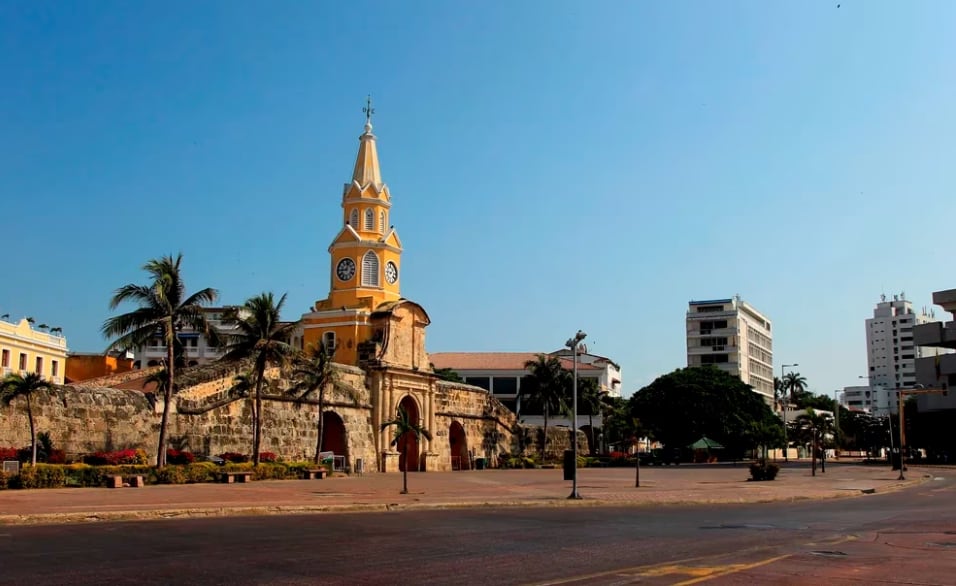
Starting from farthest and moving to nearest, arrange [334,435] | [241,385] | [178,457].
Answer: [334,435] → [241,385] → [178,457]

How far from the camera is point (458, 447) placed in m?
57.9

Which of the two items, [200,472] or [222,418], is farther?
[222,418]

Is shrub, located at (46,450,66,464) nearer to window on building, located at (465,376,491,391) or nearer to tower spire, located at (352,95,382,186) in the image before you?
tower spire, located at (352,95,382,186)

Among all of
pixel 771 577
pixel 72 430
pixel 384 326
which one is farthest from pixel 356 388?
pixel 771 577

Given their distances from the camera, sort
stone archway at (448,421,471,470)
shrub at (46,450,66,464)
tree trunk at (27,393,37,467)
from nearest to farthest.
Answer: tree trunk at (27,393,37,467), shrub at (46,450,66,464), stone archway at (448,421,471,470)

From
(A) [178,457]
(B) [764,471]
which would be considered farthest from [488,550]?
(B) [764,471]

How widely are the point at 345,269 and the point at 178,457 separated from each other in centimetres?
2100

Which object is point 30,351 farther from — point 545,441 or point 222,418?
point 545,441

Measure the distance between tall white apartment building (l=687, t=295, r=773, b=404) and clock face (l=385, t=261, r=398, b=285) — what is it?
70.0m

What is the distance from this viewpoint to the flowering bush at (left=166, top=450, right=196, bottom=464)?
3431 centimetres

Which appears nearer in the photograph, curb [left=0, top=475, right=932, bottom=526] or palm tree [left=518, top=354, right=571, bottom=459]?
curb [left=0, top=475, right=932, bottom=526]

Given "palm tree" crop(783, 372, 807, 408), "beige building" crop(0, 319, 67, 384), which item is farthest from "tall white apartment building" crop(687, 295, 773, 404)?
"beige building" crop(0, 319, 67, 384)

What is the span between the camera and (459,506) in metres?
24.4

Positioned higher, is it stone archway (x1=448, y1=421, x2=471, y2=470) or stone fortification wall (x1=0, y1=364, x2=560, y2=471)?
stone fortification wall (x1=0, y1=364, x2=560, y2=471)
